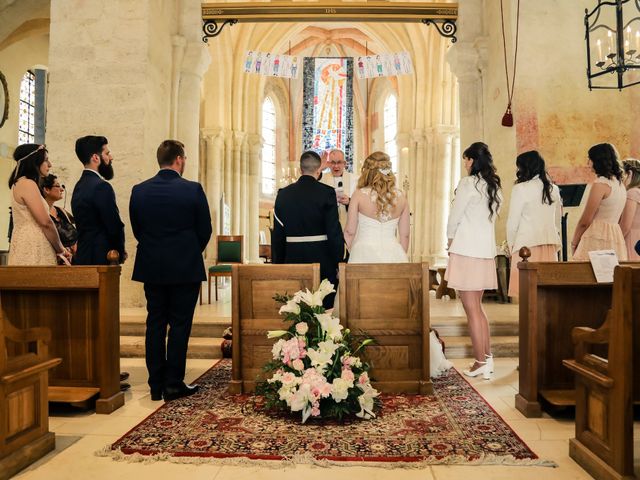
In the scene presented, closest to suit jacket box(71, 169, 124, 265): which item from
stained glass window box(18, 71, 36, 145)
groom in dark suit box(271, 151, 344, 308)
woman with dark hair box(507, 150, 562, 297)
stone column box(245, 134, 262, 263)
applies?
groom in dark suit box(271, 151, 344, 308)

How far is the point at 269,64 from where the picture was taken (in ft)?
41.6

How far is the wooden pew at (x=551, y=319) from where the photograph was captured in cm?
365

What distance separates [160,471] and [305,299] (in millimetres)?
1344

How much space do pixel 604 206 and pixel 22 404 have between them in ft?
14.6

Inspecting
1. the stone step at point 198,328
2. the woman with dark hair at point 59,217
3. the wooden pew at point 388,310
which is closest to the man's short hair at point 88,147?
the woman with dark hair at point 59,217

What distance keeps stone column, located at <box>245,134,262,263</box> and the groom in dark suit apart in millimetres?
12628

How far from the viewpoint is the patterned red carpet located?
114 inches

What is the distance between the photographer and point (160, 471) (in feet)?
9.00

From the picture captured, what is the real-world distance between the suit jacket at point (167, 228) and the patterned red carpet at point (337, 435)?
0.91 meters

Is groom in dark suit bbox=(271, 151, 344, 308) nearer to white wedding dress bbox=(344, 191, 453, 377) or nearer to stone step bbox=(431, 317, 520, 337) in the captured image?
white wedding dress bbox=(344, 191, 453, 377)

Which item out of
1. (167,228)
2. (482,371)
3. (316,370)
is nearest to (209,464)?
(316,370)

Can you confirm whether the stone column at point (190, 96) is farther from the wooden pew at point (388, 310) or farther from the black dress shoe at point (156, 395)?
the wooden pew at point (388, 310)

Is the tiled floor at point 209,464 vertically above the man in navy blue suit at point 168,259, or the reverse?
the man in navy blue suit at point 168,259

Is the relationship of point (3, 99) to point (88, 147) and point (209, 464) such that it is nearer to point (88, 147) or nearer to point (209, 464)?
point (88, 147)
